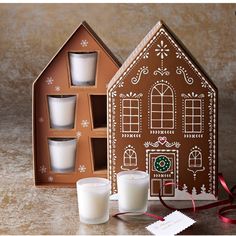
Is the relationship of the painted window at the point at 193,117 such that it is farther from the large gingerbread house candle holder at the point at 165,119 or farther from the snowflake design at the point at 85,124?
the snowflake design at the point at 85,124

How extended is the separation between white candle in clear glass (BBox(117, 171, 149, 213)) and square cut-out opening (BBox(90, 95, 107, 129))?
0.33 meters

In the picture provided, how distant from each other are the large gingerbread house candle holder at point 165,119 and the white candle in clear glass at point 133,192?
114 millimetres

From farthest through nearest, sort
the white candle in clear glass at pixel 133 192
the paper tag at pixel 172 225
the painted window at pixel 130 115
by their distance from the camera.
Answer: the painted window at pixel 130 115 < the white candle in clear glass at pixel 133 192 < the paper tag at pixel 172 225

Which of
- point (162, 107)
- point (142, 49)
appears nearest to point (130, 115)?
point (162, 107)

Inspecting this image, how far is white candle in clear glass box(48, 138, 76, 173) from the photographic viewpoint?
2.34 metres

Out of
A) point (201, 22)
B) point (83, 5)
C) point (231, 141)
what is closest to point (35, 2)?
point (83, 5)

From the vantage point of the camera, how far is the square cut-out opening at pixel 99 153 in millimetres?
2368

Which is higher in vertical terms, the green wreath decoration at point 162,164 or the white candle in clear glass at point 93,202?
the green wreath decoration at point 162,164

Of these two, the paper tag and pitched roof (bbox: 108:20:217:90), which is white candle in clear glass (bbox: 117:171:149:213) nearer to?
the paper tag

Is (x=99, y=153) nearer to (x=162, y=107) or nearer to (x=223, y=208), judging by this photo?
(x=162, y=107)

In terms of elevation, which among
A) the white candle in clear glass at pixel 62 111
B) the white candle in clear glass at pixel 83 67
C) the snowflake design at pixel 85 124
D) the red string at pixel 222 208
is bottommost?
the red string at pixel 222 208

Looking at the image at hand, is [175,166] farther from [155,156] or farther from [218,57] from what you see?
[218,57]

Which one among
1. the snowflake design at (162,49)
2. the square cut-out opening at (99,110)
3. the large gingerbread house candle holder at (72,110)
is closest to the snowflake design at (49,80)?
the large gingerbread house candle holder at (72,110)

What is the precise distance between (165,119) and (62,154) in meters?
0.39
